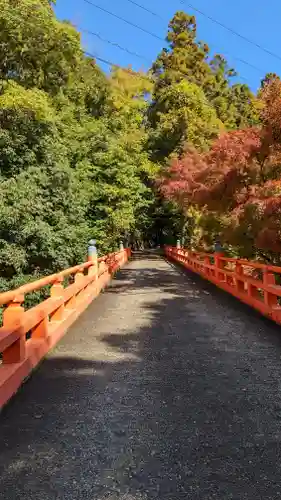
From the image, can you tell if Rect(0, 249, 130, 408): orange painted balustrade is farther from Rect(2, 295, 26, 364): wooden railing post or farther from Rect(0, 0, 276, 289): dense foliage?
Rect(0, 0, 276, 289): dense foliage

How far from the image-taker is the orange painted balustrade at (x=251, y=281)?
27.2ft

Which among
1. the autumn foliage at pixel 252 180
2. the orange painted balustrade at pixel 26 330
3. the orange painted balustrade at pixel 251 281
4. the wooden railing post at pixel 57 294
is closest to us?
the orange painted balustrade at pixel 26 330

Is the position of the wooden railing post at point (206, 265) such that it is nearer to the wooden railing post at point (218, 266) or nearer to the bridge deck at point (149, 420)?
the wooden railing post at point (218, 266)

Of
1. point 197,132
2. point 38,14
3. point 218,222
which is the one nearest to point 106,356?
point 218,222

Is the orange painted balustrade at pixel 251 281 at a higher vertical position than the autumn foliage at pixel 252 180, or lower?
lower

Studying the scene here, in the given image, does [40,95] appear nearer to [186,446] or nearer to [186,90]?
[186,446]

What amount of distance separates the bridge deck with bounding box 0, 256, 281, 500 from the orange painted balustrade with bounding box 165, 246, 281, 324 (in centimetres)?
139

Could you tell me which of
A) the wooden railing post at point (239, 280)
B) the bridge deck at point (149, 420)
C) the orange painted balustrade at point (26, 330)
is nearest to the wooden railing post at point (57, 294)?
the orange painted balustrade at point (26, 330)

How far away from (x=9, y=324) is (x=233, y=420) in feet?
7.76

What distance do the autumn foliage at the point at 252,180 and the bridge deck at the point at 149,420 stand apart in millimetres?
3472

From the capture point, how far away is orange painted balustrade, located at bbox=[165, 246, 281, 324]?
27.2 feet

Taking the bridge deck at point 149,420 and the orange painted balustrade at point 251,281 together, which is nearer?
the bridge deck at point 149,420

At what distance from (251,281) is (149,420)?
261 inches

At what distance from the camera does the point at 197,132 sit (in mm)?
32188
